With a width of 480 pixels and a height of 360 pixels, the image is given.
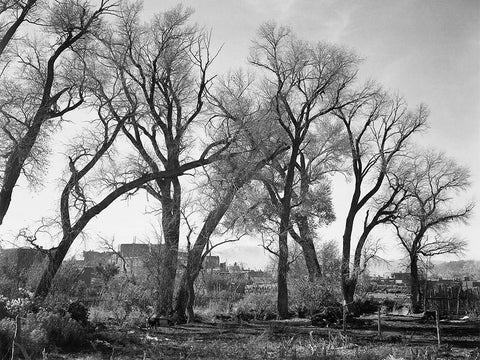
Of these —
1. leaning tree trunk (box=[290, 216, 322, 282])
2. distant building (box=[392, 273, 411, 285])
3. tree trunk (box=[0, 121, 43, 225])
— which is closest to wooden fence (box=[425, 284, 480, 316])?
leaning tree trunk (box=[290, 216, 322, 282])

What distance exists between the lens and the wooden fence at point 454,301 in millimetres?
27625

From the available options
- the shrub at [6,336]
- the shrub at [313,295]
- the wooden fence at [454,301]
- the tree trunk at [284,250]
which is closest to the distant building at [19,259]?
the tree trunk at [284,250]

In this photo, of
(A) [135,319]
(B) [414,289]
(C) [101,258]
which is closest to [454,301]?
(B) [414,289]

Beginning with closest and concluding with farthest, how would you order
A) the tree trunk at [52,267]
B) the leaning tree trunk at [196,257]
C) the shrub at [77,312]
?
the shrub at [77,312] → the tree trunk at [52,267] → the leaning tree trunk at [196,257]

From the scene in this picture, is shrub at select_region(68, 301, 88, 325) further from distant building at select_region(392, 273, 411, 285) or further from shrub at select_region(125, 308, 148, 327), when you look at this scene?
distant building at select_region(392, 273, 411, 285)

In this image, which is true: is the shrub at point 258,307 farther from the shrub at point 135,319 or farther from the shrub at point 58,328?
the shrub at point 58,328

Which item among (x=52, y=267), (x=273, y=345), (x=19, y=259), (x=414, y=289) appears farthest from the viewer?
(x=414, y=289)

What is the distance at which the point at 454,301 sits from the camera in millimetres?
28688

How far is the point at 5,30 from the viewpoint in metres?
17.9

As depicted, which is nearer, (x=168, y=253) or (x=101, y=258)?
(x=168, y=253)

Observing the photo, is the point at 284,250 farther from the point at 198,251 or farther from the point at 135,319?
the point at 135,319

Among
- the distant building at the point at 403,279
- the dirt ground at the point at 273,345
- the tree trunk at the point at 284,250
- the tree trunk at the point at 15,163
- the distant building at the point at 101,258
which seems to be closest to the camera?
the dirt ground at the point at 273,345

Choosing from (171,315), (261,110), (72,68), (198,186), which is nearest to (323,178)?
(261,110)

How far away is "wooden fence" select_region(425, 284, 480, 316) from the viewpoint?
27.6 metres
